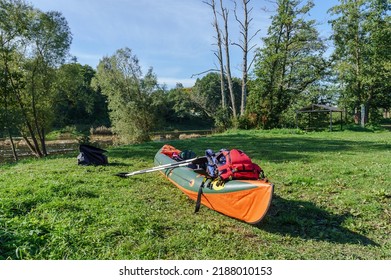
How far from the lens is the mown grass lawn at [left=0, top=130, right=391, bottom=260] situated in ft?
11.2

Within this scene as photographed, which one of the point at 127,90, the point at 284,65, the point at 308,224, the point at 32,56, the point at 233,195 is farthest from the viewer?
the point at 127,90

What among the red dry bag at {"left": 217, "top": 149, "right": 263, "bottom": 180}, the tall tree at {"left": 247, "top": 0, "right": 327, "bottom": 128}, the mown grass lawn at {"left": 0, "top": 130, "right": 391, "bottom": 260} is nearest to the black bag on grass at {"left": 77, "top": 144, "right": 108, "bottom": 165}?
the mown grass lawn at {"left": 0, "top": 130, "right": 391, "bottom": 260}

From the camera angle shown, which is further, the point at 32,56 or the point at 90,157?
the point at 32,56

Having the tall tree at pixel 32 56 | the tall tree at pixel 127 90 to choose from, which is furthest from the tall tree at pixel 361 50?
the tall tree at pixel 32 56

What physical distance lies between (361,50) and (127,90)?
22326 millimetres

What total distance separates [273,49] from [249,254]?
2297cm

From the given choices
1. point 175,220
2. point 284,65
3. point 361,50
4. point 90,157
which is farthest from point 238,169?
point 361,50

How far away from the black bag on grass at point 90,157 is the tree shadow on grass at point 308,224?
5.12 metres

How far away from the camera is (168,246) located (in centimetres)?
353

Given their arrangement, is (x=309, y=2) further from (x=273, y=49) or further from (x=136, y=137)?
(x=136, y=137)

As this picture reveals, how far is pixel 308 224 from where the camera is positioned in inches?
170

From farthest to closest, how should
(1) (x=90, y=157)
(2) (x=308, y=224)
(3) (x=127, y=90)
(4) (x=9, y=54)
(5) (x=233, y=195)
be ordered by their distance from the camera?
1. (3) (x=127, y=90)
2. (4) (x=9, y=54)
3. (1) (x=90, y=157)
4. (2) (x=308, y=224)
5. (5) (x=233, y=195)

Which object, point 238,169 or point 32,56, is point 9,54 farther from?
point 238,169
